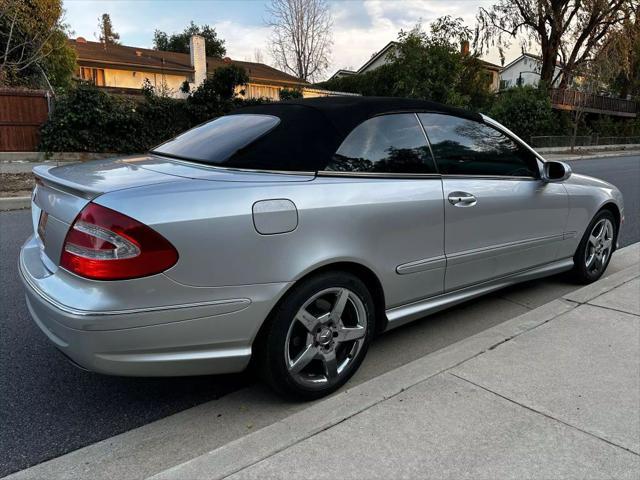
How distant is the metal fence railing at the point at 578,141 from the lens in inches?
1136

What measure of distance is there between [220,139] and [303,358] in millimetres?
1386

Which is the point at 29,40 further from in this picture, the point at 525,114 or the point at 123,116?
the point at 525,114

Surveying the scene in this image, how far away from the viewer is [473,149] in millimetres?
3582

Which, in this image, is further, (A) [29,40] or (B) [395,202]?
(A) [29,40]

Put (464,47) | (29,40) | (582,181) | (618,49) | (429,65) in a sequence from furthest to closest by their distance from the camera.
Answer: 1. (618,49)
2. (464,47)
3. (429,65)
4. (29,40)
5. (582,181)

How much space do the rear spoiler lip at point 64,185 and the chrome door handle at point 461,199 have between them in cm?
206

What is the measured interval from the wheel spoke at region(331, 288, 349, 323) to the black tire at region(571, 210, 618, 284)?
282cm

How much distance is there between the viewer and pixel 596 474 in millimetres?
2133

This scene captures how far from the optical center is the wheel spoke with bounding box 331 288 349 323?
2.71m

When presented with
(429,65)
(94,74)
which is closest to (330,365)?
(429,65)

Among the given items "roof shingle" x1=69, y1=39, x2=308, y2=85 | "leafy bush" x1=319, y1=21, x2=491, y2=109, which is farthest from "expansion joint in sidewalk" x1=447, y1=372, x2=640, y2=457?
"roof shingle" x1=69, y1=39, x2=308, y2=85

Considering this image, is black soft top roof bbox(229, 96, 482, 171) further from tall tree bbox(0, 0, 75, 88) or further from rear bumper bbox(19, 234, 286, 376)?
tall tree bbox(0, 0, 75, 88)

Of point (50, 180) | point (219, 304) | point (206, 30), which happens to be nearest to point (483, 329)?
point (219, 304)

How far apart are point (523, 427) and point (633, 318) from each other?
193cm
